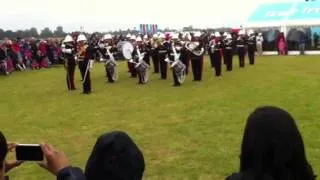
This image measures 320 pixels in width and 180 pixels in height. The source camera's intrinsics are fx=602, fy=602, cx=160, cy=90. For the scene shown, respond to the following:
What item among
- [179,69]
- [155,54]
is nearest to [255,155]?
[179,69]

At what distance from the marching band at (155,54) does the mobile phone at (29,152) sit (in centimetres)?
1568

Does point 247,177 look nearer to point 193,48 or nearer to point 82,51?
point 82,51

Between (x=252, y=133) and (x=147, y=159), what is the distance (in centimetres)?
621

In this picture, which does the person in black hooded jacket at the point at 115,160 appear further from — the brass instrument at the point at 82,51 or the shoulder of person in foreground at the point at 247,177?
the brass instrument at the point at 82,51

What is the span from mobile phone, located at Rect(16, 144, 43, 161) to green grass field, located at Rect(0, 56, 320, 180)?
4.62 meters

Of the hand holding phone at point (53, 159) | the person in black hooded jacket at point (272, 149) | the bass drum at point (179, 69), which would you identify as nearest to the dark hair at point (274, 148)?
the person in black hooded jacket at point (272, 149)

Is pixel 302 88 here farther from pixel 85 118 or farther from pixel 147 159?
pixel 147 159

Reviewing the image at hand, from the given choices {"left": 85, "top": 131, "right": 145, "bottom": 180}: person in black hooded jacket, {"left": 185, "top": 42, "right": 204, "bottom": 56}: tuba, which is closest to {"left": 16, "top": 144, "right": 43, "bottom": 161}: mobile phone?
{"left": 85, "top": 131, "right": 145, "bottom": 180}: person in black hooded jacket

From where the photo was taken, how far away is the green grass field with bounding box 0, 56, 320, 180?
895cm

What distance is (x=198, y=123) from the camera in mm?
12258

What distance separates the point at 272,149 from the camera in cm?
294

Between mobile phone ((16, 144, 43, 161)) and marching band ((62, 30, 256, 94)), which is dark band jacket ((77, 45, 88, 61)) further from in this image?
mobile phone ((16, 144, 43, 161))

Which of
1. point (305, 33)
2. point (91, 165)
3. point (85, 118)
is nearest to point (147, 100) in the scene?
point (85, 118)

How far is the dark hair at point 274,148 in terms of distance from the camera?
2930mm
